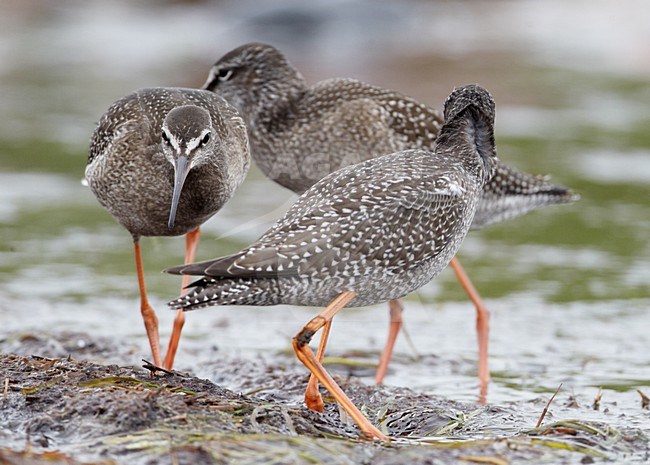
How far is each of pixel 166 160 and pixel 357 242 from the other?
180cm

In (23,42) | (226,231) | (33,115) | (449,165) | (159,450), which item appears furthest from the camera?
(23,42)

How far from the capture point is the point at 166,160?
7207 mm

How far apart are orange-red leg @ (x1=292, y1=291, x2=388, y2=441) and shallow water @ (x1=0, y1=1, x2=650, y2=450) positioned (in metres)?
1.72

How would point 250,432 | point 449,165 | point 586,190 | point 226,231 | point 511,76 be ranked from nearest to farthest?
point 250,432
point 449,165
point 226,231
point 586,190
point 511,76

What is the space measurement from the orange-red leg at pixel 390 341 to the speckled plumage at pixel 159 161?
5.94 ft

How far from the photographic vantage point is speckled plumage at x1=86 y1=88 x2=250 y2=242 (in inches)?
281

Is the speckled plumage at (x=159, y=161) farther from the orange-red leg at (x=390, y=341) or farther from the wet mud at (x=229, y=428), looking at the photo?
the orange-red leg at (x=390, y=341)

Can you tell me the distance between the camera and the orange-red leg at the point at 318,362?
6031 mm

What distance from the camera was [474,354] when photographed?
9.06m

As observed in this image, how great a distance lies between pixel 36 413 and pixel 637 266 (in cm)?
735

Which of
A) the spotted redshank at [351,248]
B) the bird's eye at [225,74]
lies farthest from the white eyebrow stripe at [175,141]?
the bird's eye at [225,74]

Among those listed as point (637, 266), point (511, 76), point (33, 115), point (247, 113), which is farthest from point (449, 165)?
point (511, 76)

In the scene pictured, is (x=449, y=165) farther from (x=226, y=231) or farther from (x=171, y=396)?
(x=226, y=231)

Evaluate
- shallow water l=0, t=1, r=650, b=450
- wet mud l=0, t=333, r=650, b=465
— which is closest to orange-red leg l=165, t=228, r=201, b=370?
shallow water l=0, t=1, r=650, b=450
